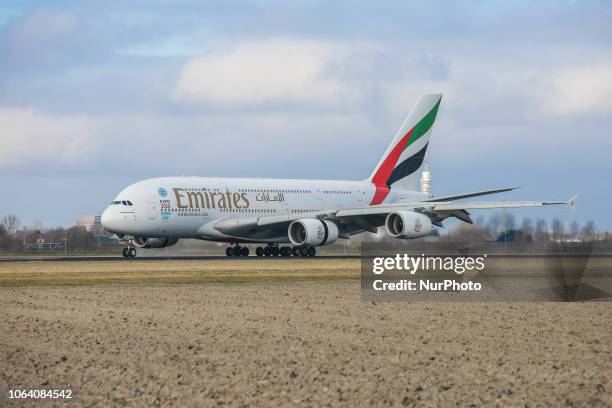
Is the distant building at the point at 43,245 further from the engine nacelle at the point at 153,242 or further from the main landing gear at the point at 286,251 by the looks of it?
the main landing gear at the point at 286,251

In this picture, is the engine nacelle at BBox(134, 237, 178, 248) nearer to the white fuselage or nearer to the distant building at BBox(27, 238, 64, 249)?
the white fuselage

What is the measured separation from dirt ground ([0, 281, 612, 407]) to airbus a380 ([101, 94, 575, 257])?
2418cm

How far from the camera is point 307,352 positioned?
52.0 feet

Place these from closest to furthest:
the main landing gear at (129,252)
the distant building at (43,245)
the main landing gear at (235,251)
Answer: the main landing gear at (129,252) → the main landing gear at (235,251) → the distant building at (43,245)

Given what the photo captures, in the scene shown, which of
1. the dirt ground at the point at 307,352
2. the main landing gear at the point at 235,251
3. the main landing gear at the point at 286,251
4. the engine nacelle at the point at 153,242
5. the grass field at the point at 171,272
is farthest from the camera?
the main landing gear at the point at 235,251

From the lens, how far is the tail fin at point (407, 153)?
202ft

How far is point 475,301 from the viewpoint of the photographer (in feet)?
83.6

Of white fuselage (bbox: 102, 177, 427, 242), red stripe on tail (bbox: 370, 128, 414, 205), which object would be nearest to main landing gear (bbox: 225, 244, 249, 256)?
white fuselage (bbox: 102, 177, 427, 242)

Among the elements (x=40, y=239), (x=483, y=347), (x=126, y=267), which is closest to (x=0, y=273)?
(x=126, y=267)

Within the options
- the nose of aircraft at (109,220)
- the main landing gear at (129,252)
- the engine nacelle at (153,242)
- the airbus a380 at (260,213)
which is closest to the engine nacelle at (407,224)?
the airbus a380 at (260,213)

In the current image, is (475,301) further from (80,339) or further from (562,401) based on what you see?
(562,401)

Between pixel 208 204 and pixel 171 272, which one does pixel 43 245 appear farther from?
pixel 171 272

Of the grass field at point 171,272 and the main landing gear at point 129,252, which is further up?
the main landing gear at point 129,252

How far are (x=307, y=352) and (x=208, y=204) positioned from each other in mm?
36008
